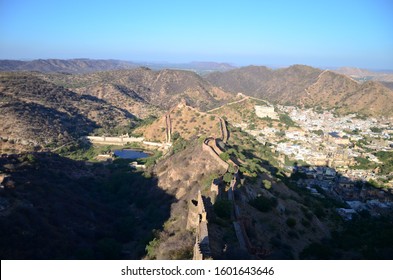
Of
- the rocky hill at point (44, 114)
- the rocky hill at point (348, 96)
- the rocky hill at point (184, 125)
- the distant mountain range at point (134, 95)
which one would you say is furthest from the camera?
the rocky hill at point (348, 96)

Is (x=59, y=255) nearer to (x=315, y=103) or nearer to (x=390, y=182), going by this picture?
(x=390, y=182)

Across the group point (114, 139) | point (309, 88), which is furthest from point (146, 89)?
point (114, 139)

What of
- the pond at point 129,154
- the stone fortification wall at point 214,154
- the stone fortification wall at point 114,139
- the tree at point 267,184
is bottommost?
the pond at point 129,154

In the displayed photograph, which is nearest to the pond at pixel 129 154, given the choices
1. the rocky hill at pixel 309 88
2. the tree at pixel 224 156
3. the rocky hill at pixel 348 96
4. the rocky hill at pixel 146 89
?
the tree at pixel 224 156

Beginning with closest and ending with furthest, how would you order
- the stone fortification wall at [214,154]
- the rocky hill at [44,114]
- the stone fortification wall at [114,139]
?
the stone fortification wall at [214,154]
the rocky hill at [44,114]
the stone fortification wall at [114,139]

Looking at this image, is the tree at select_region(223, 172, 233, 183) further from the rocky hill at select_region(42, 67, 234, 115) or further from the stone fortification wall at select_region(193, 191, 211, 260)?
the rocky hill at select_region(42, 67, 234, 115)

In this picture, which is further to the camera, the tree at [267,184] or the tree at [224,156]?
the tree at [224,156]

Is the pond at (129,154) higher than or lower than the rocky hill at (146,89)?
lower

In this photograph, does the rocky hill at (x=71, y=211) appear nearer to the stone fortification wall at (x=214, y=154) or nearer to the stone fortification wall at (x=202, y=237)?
the stone fortification wall at (x=202, y=237)
